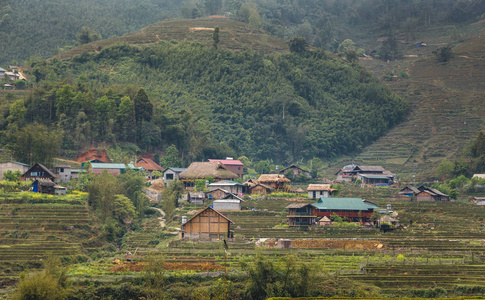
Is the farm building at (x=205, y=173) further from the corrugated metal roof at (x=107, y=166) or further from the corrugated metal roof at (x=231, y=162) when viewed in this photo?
the corrugated metal roof at (x=107, y=166)

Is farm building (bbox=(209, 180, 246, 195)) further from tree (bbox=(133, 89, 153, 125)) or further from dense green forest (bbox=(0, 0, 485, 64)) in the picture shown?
dense green forest (bbox=(0, 0, 485, 64))

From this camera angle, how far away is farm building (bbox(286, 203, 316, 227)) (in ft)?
211

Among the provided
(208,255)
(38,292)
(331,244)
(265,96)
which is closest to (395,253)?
(331,244)

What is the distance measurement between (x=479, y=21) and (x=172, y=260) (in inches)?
5554

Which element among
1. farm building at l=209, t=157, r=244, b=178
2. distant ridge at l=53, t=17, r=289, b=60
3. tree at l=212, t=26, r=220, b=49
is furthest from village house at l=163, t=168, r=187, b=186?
tree at l=212, t=26, r=220, b=49

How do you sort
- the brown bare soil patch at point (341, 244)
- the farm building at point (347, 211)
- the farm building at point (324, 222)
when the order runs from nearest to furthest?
the brown bare soil patch at point (341, 244) → the farm building at point (324, 222) → the farm building at point (347, 211)

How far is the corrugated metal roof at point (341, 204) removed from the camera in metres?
65.1

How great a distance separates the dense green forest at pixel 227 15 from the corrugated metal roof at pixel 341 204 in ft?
250

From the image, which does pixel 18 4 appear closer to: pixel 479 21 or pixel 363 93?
pixel 363 93

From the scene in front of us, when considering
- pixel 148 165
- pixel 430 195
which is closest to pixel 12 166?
pixel 148 165

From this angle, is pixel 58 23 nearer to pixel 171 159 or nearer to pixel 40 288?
pixel 171 159

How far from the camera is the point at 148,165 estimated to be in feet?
281

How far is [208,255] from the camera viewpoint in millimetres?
51812

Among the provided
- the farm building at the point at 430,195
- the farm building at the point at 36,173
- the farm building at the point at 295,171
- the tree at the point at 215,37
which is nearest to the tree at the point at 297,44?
the tree at the point at 215,37
